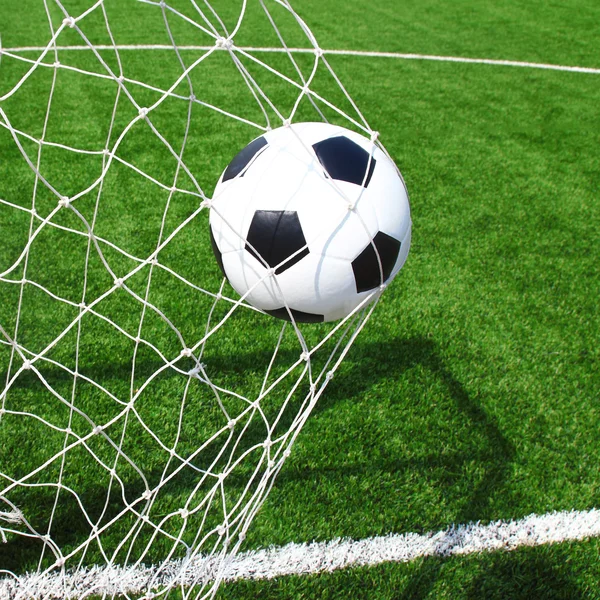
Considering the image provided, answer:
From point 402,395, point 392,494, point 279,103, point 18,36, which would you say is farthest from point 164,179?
point 18,36

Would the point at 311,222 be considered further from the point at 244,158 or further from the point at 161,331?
the point at 161,331

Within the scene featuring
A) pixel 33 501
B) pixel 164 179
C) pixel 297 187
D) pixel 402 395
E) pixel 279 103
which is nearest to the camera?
pixel 297 187

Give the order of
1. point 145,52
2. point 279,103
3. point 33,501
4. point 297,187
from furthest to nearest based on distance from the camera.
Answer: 1. point 145,52
2. point 279,103
3. point 33,501
4. point 297,187

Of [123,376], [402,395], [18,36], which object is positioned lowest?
[123,376]

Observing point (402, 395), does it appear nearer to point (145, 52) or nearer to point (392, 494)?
point (392, 494)

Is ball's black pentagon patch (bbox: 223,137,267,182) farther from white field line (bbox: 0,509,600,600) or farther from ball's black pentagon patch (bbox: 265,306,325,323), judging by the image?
white field line (bbox: 0,509,600,600)

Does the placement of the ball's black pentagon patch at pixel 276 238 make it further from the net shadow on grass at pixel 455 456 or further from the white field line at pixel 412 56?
the white field line at pixel 412 56

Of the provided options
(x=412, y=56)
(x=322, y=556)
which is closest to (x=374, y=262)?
(x=322, y=556)

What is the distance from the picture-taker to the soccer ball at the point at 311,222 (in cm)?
161

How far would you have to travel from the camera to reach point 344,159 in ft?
5.52

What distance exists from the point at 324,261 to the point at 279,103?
4775 millimetres

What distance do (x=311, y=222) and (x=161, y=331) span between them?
1.65 metres

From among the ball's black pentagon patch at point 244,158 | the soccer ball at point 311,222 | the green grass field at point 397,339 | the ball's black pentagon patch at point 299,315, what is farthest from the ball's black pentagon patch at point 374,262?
the green grass field at point 397,339

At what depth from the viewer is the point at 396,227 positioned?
67.7 inches
